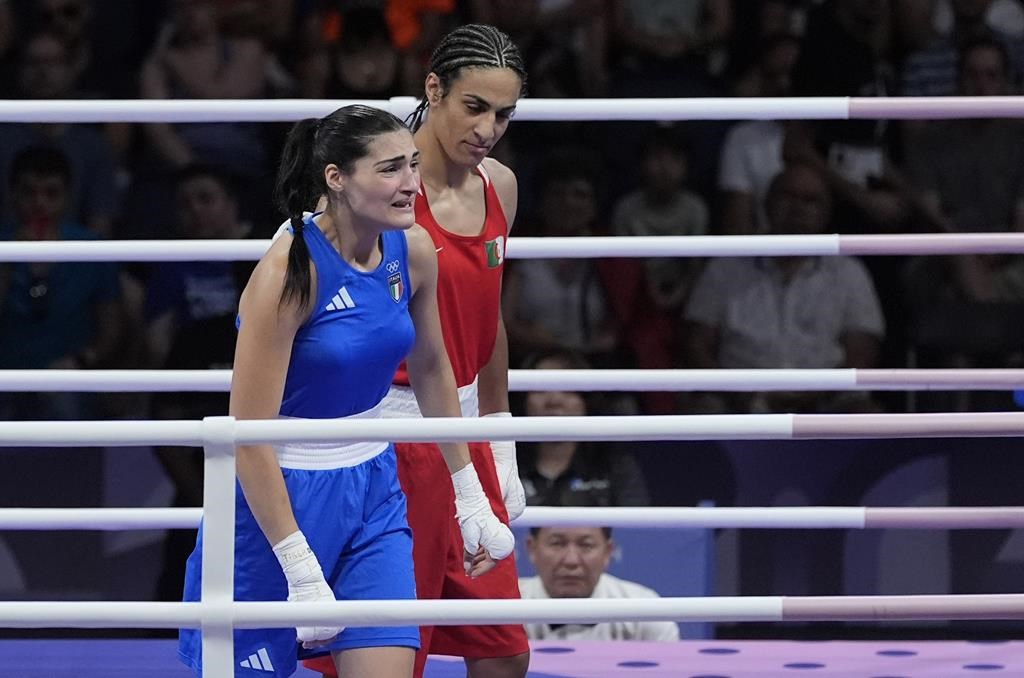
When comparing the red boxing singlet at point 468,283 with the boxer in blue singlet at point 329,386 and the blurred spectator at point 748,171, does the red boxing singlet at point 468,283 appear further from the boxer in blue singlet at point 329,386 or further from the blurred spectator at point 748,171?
the blurred spectator at point 748,171

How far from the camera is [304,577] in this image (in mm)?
2662

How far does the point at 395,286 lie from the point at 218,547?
0.51 metres

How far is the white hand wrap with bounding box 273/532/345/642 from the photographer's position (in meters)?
2.66

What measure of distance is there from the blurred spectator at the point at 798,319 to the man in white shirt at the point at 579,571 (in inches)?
43.9

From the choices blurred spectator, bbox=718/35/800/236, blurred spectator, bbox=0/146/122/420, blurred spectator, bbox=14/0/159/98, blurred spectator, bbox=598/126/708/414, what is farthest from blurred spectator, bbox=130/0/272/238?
blurred spectator, bbox=718/35/800/236

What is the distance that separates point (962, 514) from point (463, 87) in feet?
3.63

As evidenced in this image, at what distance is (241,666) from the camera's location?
9.04 ft

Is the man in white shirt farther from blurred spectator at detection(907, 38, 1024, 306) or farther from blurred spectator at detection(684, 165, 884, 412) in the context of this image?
blurred spectator at detection(907, 38, 1024, 306)

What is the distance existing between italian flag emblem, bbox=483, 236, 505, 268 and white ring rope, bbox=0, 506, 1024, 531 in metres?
0.57

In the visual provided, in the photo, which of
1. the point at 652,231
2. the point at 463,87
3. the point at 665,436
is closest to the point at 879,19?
the point at 652,231

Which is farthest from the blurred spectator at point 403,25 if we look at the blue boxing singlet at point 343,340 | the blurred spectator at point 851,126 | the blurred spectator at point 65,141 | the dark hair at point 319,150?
the blue boxing singlet at point 343,340

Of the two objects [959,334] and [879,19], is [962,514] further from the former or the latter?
[879,19]

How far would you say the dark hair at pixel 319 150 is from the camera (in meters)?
2.79

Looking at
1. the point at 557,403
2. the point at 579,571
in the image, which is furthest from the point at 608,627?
the point at 557,403
